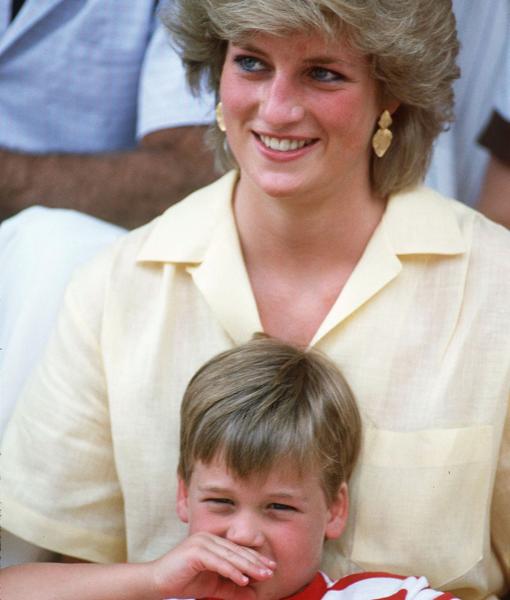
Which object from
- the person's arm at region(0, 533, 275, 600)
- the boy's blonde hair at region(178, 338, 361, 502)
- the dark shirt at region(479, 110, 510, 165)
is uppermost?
the dark shirt at region(479, 110, 510, 165)

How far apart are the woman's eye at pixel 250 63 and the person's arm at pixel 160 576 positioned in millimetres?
833

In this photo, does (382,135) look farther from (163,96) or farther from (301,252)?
(163,96)

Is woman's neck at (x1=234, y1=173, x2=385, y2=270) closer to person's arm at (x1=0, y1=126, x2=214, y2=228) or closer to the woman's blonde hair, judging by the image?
the woman's blonde hair

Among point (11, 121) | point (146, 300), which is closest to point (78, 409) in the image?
point (146, 300)

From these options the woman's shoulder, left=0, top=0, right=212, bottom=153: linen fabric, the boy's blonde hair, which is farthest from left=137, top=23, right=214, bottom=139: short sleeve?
the boy's blonde hair

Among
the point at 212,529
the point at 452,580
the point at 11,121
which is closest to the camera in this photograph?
the point at 212,529

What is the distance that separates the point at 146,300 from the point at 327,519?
1.79 ft

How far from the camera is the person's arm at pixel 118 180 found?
143 inches

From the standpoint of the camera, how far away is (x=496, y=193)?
340cm

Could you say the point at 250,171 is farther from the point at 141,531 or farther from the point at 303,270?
the point at 141,531

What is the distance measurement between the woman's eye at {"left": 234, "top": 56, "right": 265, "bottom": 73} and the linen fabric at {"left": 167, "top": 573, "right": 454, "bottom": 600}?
908mm

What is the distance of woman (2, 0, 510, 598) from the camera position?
2426 mm

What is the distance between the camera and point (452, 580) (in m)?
2.46

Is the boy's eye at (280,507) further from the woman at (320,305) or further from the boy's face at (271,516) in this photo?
the woman at (320,305)
